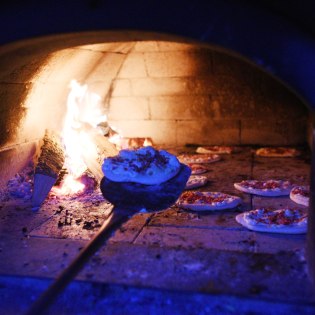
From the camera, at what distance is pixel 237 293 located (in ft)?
7.12

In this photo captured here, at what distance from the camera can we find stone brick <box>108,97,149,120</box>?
676 centimetres

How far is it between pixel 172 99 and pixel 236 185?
285 cm

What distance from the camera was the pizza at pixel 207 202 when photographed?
11.6 feet

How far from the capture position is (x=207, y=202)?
360cm

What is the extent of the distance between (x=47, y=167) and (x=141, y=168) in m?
1.61

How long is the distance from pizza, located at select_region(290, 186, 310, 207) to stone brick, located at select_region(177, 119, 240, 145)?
9.02 ft

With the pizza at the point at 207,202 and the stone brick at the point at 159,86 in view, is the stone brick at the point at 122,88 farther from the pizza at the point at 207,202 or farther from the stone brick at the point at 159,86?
the pizza at the point at 207,202

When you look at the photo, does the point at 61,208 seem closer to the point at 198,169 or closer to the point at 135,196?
the point at 135,196

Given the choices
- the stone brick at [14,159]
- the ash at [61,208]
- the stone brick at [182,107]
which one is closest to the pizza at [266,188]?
the ash at [61,208]

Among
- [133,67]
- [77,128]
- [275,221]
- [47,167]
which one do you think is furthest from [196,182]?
[133,67]

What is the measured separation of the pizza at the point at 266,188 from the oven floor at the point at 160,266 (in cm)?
42

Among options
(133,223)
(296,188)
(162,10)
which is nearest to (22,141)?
(133,223)

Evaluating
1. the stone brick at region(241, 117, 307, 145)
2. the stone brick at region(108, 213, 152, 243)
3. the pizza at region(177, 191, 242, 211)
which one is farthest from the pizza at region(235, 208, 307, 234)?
the stone brick at region(241, 117, 307, 145)

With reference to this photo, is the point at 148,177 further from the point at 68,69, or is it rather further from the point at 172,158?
the point at 68,69
